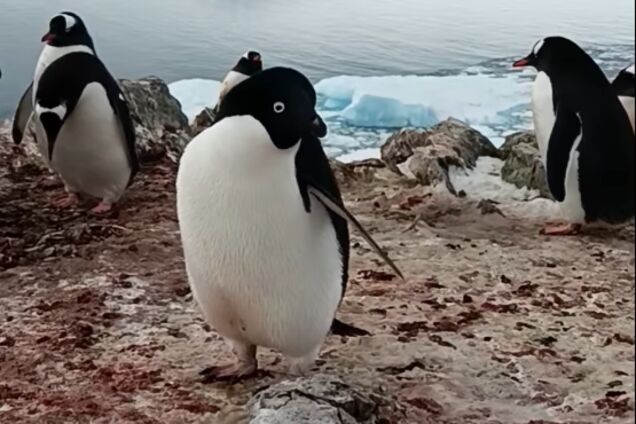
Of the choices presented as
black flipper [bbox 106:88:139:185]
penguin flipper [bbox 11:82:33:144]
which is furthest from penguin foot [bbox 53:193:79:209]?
penguin flipper [bbox 11:82:33:144]

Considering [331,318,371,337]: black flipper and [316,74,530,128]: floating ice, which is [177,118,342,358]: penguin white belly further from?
[316,74,530,128]: floating ice

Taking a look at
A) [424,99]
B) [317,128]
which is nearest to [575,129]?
[424,99]

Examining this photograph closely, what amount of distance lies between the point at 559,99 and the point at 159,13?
1461 mm

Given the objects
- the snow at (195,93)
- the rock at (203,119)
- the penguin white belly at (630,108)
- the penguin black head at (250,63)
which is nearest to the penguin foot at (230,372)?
the penguin white belly at (630,108)

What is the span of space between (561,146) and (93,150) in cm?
142

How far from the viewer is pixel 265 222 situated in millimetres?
1618

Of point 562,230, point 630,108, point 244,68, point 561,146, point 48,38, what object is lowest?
point 562,230

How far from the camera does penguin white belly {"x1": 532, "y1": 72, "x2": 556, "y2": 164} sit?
10.5ft

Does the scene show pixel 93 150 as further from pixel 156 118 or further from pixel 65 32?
pixel 156 118

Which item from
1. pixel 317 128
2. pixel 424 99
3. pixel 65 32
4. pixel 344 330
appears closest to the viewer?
pixel 317 128

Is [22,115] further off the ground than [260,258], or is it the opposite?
[260,258]

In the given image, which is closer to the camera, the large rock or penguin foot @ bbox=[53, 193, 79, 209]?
penguin foot @ bbox=[53, 193, 79, 209]

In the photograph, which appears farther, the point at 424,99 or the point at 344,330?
the point at 424,99

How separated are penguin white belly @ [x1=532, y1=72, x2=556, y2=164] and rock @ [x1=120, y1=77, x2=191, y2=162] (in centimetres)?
128
